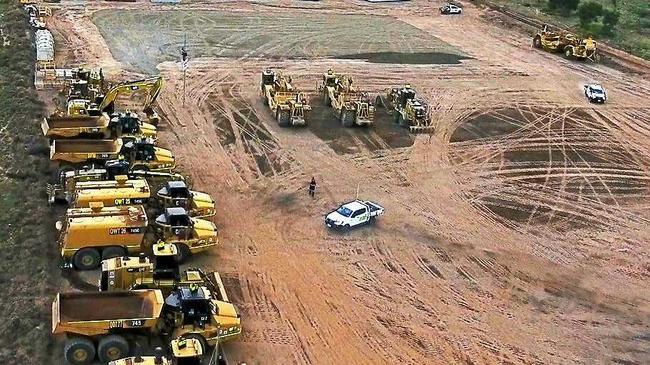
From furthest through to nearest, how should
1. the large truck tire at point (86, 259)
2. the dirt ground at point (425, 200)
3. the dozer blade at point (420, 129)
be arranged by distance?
the dozer blade at point (420, 129), the large truck tire at point (86, 259), the dirt ground at point (425, 200)

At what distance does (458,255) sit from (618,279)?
19.6 feet

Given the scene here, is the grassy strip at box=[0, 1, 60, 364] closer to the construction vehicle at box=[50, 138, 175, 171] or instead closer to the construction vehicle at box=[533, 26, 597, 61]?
the construction vehicle at box=[50, 138, 175, 171]

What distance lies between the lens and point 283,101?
42.8 m

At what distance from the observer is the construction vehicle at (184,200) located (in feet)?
95.6

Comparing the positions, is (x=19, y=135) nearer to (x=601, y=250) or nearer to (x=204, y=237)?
(x=204, y=237)

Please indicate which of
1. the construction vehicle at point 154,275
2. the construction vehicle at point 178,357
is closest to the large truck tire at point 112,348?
the construction vehicle at point 178,357

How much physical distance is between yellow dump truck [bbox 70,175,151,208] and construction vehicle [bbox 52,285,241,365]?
20.8 ft

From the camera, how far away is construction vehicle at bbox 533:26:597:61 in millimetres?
59625

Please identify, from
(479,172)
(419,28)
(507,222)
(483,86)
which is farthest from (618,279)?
(419,28)

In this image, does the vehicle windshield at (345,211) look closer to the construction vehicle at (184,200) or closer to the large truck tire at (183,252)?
the construction vehicle at (184,200)

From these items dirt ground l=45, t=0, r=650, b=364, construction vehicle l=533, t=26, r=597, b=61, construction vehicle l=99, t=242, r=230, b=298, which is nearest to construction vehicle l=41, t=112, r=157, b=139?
dirt ground l=45, t=0, r=650, b=364

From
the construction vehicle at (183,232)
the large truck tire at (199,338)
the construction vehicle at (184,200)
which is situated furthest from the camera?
the construction vehicle at (184,200)

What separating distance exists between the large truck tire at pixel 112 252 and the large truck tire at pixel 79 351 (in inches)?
208

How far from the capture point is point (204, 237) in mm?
27234
